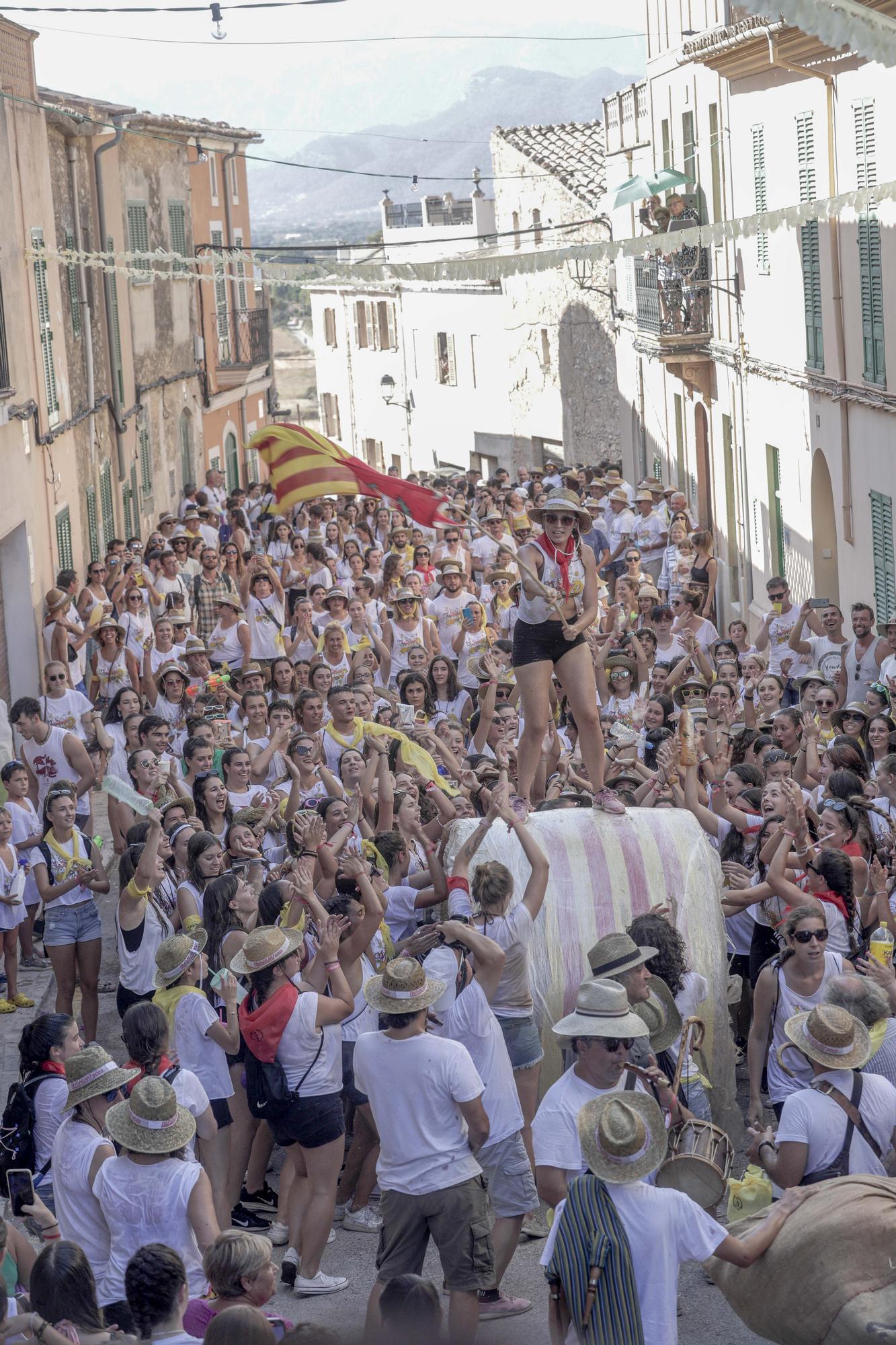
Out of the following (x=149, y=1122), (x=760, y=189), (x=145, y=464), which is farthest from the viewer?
(x=145, y=464)

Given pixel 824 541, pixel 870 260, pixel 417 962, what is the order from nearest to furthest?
pixel 417 962 < pixel 870 260 < pixel 824 541

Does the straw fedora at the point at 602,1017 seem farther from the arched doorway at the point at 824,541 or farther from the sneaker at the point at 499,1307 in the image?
the arched doorway at the point at 824,541

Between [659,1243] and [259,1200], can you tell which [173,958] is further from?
[659,1243]

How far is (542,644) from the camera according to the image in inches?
373

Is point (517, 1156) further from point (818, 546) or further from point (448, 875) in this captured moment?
point (818, 546)

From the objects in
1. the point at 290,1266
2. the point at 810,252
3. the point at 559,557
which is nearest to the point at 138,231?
the point at 810,252

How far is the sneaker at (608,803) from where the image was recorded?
8570mm

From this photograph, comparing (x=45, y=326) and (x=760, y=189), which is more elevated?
(x=760, y=189)

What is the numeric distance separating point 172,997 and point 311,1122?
87 cm

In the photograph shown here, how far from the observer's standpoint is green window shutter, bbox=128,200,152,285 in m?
27.0

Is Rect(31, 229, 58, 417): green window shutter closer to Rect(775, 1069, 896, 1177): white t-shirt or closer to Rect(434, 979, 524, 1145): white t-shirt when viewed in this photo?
Rect(434, 979, 524, 1145): white t-shirt

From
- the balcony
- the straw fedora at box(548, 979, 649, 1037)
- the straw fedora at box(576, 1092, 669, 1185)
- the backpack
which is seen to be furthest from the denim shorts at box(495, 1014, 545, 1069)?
the balcony

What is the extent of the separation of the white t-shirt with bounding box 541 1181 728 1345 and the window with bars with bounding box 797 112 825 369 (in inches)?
625

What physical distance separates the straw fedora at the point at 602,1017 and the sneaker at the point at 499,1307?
5.47 ft
